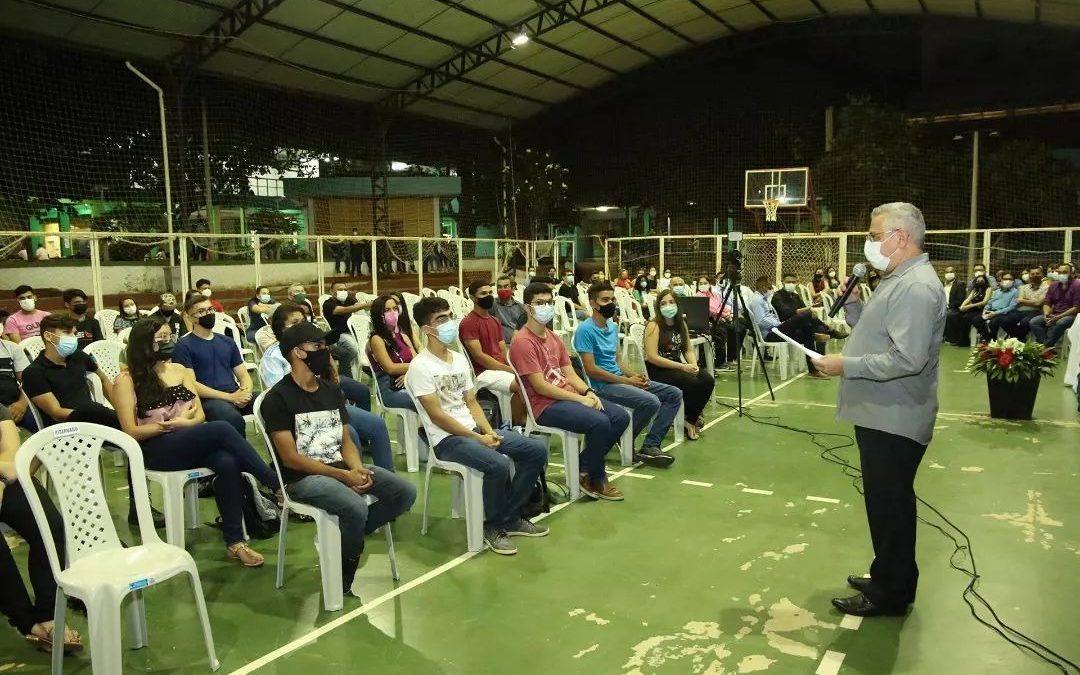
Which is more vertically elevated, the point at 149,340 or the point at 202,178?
the point at 202,178

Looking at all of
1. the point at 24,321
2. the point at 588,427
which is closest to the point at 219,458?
the point at 588,427

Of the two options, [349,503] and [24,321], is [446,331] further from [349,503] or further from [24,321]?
[24,321]

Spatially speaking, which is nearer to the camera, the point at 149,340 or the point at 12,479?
the point at 12,479

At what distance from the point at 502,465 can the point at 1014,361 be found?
4717mm

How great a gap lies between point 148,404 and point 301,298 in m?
4.51

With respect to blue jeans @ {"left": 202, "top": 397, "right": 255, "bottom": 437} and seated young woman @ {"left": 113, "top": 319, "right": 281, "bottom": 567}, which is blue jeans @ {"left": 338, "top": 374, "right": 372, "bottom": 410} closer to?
blue jeans @ {"left": 202, "top": 397, "right": 255, "bottom": 437}

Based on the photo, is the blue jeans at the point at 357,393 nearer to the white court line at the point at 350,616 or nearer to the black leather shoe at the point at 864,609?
the white court line at the point at 350,616

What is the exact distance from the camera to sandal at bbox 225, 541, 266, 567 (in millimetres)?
3672

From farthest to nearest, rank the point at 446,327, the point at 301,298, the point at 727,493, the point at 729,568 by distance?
1. the point at 301,298
2. the point at 727,493
3. the point at 446,327
4. the point at 729,568

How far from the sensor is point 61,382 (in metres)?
4.04

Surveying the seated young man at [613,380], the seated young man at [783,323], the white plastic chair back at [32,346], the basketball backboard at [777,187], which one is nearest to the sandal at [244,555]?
the seated young man at [613,380]

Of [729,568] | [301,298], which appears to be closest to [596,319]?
[729,568]

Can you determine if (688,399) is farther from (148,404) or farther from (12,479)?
(12,479)

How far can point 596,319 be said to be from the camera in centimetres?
518
